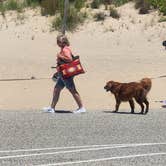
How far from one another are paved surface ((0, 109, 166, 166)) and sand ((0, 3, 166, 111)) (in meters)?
3.22

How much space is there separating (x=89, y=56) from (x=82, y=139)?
1441cm

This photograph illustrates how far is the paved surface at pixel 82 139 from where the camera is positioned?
365 inches

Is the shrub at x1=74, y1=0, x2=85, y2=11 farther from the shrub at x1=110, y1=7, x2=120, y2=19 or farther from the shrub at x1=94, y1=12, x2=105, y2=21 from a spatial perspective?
the shrub at x1=110, y1=7, x2=120, y2=19

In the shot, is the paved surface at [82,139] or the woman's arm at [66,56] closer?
the paved surface at [82,139]

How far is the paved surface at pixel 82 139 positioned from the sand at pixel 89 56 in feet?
10.5

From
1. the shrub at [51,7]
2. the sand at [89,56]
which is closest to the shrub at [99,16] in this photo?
the sand at [89,56]

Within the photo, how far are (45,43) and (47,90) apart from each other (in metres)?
7.98

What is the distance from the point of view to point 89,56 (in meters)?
25.5

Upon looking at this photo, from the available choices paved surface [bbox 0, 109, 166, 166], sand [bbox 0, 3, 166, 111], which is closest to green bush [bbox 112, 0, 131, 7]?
sand [bbox 0, 3, 166, 111]

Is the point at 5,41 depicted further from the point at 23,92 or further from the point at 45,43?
the point at 23,92

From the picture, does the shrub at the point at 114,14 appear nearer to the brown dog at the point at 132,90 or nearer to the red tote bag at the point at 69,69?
the brown dog at the point at 132,90

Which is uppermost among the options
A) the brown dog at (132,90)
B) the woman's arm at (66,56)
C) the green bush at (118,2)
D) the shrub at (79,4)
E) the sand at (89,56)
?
the woman's arm at (66,56)

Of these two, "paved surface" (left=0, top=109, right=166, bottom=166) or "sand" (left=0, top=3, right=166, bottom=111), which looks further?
"sand" (left=0, top=3, right=166, bottom=111)

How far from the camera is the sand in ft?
62.0
